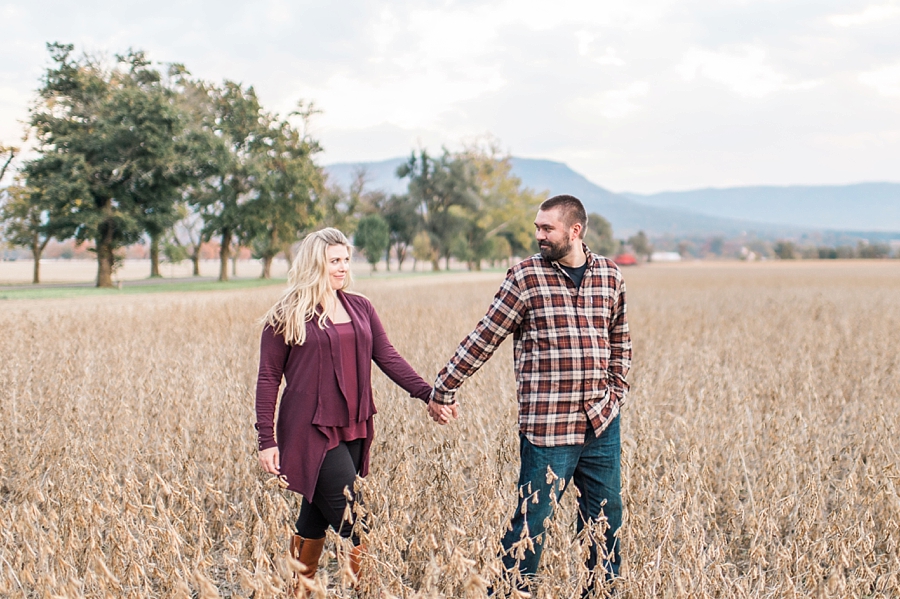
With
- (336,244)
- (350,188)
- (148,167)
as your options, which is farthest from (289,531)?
(350,188)

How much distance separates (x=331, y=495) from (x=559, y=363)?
115 cm

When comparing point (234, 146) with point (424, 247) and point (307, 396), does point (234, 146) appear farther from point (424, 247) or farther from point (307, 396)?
point (307, 396)

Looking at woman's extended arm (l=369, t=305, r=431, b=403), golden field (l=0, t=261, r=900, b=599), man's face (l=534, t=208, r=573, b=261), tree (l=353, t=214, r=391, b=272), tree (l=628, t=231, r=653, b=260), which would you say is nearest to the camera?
golden field (l=0, t=261, r=900, b=599)

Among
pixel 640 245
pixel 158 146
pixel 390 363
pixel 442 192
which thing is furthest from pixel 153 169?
pixel 640 245

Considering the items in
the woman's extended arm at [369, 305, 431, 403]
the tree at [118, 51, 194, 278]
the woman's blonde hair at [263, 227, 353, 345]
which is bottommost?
the woman's extended arm at [369, 305, 431, 403]

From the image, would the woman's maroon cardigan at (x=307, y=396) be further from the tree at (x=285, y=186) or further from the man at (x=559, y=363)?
the tree at (x=285, y=186)

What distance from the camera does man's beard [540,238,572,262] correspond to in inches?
106

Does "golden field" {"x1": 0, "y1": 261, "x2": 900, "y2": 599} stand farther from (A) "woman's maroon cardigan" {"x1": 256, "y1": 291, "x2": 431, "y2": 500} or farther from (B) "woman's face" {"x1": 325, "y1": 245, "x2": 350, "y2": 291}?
(B) "woman's face" {"x1": 325, "y1": 245, "x2": 350, "y2": 291}

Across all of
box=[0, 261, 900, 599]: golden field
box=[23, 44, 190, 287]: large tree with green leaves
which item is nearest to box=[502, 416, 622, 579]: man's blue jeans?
box=[0, 261, 900, 599]: golden field

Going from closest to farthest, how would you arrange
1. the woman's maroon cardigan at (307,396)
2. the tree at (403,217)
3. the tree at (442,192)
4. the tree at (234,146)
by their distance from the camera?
the woman's maroon cardigan at (307,396) → the tree at (234,146) → the tree at (442,192) → the tree at (403,217)

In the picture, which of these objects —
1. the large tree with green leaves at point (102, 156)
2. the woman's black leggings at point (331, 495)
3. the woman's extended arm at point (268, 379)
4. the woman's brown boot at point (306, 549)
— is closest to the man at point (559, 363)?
the woman's black leggings at point (331, 495)

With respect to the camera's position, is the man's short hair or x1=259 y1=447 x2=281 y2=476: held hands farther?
x1=259 y1=447 x2=281 y2=476: held hands

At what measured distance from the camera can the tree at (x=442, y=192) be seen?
65.2m

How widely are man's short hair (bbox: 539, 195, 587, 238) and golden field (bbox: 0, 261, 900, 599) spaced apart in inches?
46.4
